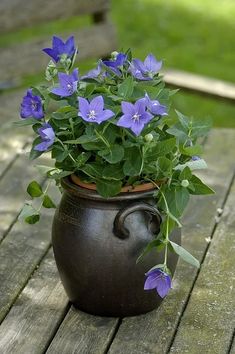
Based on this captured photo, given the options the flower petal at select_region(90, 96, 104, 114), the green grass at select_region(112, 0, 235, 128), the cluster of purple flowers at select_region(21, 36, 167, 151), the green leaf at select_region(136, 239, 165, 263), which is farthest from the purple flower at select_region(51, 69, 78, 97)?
the green grass at select_region(112, 0, 235, 128)

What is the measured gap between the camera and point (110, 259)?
2.69m

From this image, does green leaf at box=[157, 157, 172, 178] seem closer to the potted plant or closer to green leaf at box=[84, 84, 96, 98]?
the potted plant

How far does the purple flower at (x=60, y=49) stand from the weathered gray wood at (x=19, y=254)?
28.4 inches

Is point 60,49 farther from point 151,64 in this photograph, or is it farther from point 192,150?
point 192,150

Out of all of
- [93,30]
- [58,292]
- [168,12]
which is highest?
[58,292]

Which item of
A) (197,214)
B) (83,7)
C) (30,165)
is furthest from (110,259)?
(83,7)

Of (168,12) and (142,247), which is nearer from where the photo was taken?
(142,247)

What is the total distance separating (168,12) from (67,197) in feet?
14.9

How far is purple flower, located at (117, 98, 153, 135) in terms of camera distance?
2480 mm

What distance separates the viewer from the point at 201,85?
468 centimetres

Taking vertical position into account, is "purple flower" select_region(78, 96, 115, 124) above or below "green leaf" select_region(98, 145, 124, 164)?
above

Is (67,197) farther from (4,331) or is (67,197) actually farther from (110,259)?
(4,331)

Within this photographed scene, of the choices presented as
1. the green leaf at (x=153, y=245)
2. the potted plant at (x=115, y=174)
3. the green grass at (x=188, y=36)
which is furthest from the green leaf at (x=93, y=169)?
the green grass at (x=188, y=36)

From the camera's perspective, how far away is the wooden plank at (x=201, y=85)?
4.59 meters
